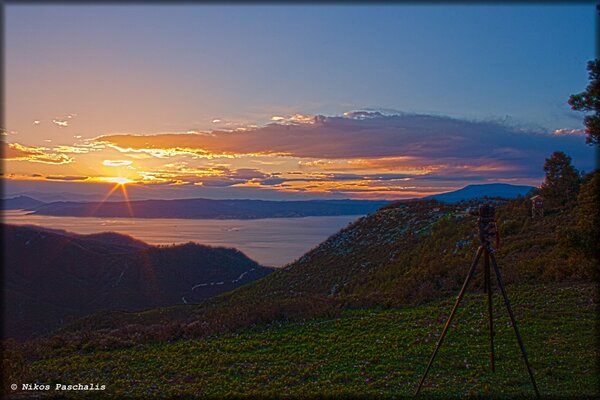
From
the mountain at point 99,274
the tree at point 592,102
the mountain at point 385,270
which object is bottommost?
the mountain at point 99,274

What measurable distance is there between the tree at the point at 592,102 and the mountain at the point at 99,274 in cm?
4715

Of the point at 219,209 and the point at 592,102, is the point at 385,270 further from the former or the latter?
the point at 219,209

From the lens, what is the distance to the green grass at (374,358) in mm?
8305

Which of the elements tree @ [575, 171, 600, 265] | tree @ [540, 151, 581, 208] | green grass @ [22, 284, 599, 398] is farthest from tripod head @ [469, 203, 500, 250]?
tree @ [540, 151, 581, 208]

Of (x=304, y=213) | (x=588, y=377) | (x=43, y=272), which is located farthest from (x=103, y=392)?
(x=304, y=213)

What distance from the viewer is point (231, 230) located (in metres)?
99.4

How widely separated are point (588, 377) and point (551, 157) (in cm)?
2098

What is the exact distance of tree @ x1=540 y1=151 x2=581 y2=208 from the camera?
85.3 ft

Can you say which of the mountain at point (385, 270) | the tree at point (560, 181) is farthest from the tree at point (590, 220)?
the tree at point (560, 181)

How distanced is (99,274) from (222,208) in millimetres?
55895

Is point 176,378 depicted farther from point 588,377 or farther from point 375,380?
point 588,377

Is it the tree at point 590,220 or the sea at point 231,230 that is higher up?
the tree at point 590,220

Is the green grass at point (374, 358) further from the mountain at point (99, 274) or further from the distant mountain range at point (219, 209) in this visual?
the distant mountain range at point (219, 209)

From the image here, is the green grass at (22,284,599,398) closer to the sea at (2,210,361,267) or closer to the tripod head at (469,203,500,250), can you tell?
the tripod head at (469,203,500,250)
